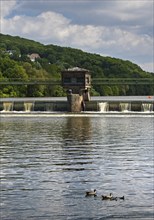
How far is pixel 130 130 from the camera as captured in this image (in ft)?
200

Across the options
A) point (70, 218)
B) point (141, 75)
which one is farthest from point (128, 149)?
point (141, 75)

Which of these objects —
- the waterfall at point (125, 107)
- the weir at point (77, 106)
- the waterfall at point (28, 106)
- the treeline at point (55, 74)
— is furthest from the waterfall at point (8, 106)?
the treeline at point (55, 74)

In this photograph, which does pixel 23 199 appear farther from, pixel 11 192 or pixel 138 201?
pixel 138 201

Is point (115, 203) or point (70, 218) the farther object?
point (115, 203)

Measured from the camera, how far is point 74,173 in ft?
106

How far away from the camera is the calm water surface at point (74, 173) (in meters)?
24.5

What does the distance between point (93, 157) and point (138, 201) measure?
44.3ft

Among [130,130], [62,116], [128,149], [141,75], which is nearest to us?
[128,149]

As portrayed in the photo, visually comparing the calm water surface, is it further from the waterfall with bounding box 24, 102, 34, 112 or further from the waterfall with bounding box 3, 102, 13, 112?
the waterfall with bounding box 3, 102, 13, 112

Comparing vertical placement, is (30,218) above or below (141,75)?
below

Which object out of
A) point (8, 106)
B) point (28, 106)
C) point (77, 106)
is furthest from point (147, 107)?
point (8, 106)

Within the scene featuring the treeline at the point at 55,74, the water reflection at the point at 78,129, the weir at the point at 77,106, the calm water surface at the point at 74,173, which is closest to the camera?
the calm water surface at the point at 74,173

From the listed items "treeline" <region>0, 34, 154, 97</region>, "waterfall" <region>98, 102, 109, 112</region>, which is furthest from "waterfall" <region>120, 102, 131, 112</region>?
"treeline" <region>0, 34, 154, 97</region>

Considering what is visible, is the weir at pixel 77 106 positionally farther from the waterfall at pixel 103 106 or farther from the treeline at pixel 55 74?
the treeline at pixel 55 74
